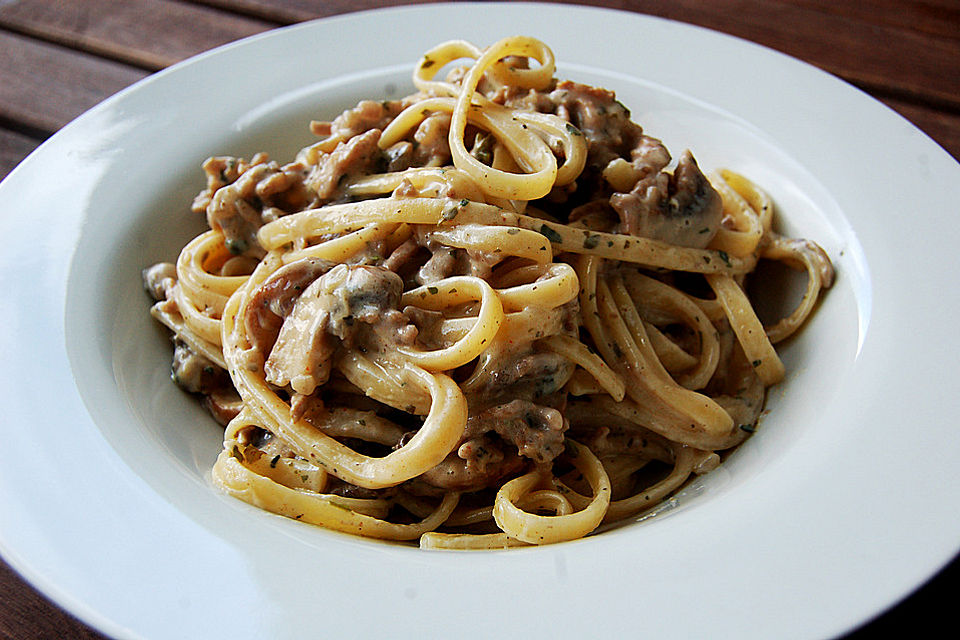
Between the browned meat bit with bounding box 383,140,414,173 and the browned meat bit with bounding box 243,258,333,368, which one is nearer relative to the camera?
the browned meat bit with bounding box 243,258,333,368

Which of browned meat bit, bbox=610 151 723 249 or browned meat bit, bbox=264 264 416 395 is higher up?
A: browned meat bit, bbox=610 151 723 249

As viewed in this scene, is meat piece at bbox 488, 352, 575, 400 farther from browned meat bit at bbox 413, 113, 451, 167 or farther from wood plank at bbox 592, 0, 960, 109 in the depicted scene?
wood plank at bbox 592, 0, 960, 109

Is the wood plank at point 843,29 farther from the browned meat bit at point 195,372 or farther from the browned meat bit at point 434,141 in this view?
the browned meat bit at point 195,372

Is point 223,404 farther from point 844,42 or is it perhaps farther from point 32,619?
point 844,42

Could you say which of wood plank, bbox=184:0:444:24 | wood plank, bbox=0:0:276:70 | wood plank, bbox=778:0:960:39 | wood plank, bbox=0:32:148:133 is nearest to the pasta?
wood plank, bbox=0:32:148:133

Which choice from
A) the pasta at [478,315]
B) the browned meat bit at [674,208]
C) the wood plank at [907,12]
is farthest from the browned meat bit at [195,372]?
the wood plank at [907,12]

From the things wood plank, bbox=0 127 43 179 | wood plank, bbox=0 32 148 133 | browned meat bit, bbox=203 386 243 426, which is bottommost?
wood plank, bbox=0 127 43 179
